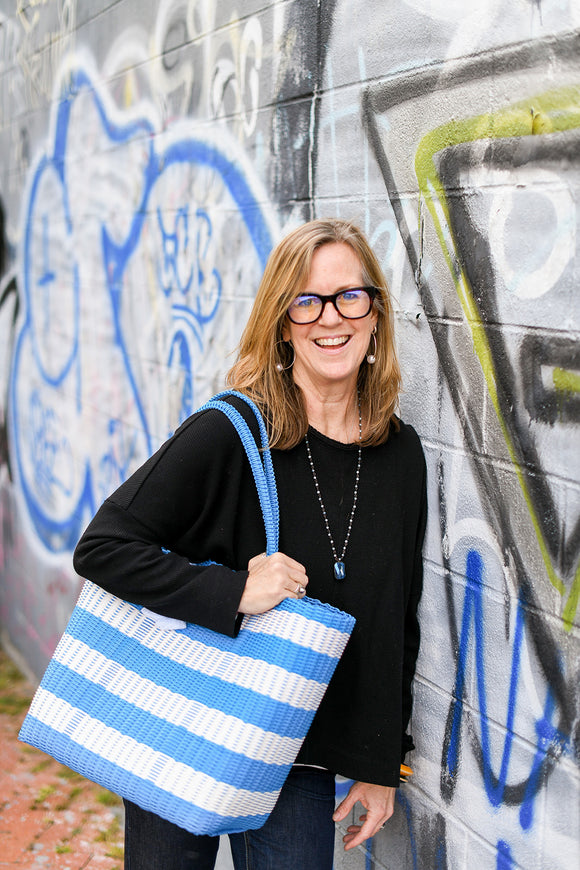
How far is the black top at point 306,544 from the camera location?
1857mm

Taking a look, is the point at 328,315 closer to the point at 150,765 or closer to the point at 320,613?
the point at 320,613

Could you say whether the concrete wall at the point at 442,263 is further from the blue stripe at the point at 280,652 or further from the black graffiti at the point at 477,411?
the blue stripe at the point at 280,652

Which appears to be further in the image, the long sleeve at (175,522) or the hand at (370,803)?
the hand at (370,803)

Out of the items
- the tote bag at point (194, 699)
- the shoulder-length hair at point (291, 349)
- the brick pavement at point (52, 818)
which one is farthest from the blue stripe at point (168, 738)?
the brick pavement at point (52, 818)

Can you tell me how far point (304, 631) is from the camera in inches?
68.7

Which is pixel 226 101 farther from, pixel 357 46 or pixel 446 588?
pixel 446 588

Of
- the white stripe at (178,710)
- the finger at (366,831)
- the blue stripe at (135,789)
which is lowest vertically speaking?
the finger at (366,831)

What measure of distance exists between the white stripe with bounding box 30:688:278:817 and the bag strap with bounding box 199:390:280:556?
438 mm

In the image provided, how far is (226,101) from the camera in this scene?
2906mm

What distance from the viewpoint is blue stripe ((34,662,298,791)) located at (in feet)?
5.71

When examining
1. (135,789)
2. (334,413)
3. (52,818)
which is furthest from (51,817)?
(334,413)

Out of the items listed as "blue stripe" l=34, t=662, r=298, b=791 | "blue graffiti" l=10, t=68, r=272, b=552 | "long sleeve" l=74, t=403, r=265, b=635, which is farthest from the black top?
"blue graffiti" l=10, t=68, r=272, b=552

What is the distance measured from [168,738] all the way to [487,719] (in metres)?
0.65

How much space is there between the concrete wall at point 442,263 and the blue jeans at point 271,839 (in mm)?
288
